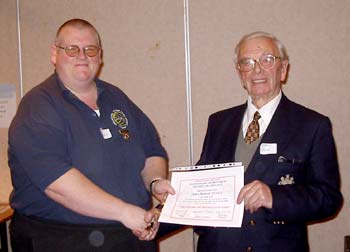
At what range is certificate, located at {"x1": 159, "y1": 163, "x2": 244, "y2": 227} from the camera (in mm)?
1458

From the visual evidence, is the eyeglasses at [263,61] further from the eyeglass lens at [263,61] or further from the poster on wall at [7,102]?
the poster on wall at [7,102]

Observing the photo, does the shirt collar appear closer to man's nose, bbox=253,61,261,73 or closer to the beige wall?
man's nose, bbox=253,61,261,73

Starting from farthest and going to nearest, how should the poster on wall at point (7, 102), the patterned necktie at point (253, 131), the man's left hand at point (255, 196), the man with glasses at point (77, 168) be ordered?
the poster on wall at point (7, 102) → the patterned necktie at point (253, 131) → the man with glasses at point (77, 168) → the man's left hand at point (255, 196)

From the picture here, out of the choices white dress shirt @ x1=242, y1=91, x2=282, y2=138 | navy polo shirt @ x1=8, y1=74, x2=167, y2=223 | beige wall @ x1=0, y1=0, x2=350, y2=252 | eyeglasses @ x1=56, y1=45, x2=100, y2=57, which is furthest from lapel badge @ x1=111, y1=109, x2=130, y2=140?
beige wall @ x1=0, y1=0, x2=350, y2=252

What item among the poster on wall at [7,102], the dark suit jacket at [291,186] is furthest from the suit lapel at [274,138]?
the poster on wall at [7,102]

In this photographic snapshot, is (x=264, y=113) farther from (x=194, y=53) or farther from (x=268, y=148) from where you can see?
(x=194, y=53)

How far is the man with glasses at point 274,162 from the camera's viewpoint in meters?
1.51

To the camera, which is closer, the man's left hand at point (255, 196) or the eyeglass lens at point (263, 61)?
the man's left hand at point (255, 196)

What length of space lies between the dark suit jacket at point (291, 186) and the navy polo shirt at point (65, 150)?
0.50 metres

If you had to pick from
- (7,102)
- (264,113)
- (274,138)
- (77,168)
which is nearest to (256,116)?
(264,113)

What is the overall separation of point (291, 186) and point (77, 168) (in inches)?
34.5

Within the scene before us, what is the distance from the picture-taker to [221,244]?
165cm

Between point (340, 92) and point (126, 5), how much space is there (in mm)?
1673

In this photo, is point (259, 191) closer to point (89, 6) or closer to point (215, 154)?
point (215, 154)
